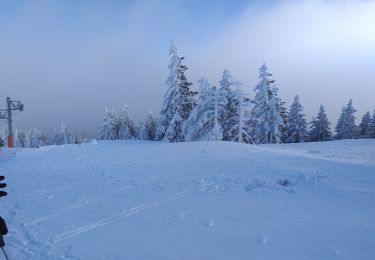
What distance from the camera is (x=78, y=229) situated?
805 centimetres

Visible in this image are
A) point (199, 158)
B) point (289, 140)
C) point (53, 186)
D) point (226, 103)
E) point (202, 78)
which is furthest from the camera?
point (289, 140)

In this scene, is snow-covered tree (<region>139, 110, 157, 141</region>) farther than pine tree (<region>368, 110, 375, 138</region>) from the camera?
Yes

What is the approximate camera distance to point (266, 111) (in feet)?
143

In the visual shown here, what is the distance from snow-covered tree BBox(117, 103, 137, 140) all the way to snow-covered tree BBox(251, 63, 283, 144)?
104 feet

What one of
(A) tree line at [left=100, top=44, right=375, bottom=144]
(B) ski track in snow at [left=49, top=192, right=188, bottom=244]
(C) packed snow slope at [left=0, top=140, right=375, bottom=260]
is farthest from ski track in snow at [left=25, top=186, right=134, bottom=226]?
(A) tree line at [left=100, top=44, right=375, bottom=144]

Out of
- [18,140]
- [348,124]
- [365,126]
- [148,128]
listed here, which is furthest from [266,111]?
[18,140]

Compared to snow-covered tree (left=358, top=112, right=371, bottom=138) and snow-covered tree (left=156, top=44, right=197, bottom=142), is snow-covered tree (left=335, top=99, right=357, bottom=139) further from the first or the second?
snow-covered tree (left=156, top=44, right=197, bottom=142)

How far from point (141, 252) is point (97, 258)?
0.85 metres

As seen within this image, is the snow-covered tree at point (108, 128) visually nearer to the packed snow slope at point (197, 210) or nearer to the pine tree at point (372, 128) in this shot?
the pine tree at point (372, 128)

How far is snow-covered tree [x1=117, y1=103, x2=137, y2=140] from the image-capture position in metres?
68.4

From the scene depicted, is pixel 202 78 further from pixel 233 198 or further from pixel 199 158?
pixel 233 198

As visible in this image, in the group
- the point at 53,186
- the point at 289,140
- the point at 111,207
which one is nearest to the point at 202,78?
the point at 289,140

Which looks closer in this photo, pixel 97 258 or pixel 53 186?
pixel 97 258

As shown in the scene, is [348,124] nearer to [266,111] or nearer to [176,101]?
[266,111]
